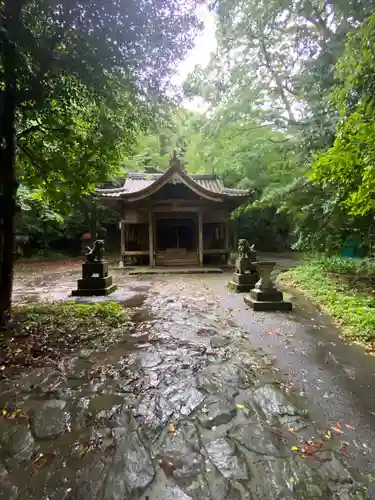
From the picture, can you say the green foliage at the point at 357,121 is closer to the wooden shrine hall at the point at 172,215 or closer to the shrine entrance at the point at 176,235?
the wooden shrine hall at the point at 172,215

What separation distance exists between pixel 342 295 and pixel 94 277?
6353mm

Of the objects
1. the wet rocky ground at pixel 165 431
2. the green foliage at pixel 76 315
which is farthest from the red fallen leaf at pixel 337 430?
the green foliage at pixel 76 315

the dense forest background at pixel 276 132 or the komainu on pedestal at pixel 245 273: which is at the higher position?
the dense forest background at pixel 276 132

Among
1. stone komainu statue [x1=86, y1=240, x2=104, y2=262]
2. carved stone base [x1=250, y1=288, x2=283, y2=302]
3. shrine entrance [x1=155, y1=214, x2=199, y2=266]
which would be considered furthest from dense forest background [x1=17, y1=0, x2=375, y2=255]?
shrine entrance [x1=155, y1=214, x2=199, y2=266]

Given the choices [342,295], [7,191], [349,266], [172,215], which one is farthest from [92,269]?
[349,266]

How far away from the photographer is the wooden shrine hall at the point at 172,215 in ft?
42.0

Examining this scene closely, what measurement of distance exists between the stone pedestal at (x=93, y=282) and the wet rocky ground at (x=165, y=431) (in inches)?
145

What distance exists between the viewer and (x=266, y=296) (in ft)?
20.5

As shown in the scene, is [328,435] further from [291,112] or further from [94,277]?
[291,112]

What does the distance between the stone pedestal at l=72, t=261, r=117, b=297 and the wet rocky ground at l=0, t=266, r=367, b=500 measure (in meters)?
3.69

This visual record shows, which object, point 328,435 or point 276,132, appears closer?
point 328,435

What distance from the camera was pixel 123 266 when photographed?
13758 millimetres

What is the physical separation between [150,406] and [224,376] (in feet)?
3.25

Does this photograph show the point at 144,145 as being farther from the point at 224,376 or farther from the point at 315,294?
the point at 224,376
